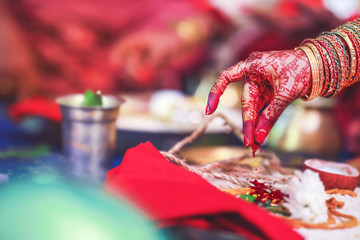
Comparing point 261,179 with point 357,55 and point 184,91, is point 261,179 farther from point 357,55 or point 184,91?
point 184,91

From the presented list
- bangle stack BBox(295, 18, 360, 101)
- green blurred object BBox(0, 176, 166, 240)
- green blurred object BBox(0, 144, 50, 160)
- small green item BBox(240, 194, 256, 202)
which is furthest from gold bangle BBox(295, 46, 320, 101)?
green blurred object BBox(0, 144, 50, 160)

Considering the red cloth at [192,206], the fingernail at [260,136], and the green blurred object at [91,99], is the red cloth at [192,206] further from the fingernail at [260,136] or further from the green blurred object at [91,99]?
the green blurred object at [91,99]

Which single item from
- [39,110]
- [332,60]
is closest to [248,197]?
[332,60]

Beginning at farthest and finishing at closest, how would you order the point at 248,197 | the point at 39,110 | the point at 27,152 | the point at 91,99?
the point at 39,110 < the point at 27,152 < the point at 91,99 < the point at 248,197

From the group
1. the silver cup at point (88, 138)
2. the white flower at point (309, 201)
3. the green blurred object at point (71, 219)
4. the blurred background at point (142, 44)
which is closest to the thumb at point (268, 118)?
the white flower at point (309, 201)

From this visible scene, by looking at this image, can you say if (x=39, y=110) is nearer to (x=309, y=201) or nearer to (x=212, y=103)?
(x=212, y=103)

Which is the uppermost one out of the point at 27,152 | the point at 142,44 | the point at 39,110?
the point at 142,44

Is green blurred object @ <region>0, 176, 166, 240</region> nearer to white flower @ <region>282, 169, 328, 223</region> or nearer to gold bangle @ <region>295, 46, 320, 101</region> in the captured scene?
white flower @ <region>282, 169, 328, 223</region>
